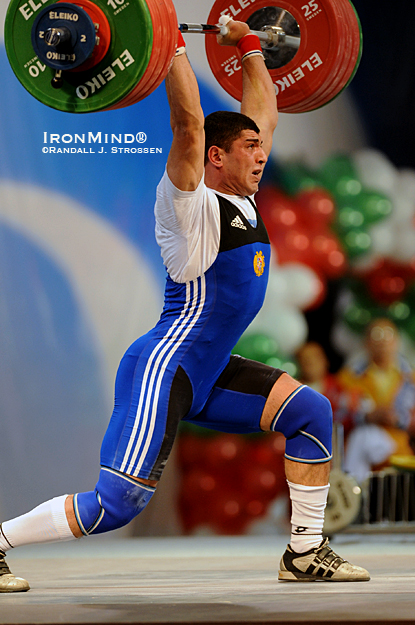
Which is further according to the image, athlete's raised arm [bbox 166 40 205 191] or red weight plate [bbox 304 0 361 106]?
red weight plate [bbox 304 0 361 106]

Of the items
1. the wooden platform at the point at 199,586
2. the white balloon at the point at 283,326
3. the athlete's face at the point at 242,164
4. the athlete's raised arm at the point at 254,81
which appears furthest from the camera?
the white balloon at the point at 283,326

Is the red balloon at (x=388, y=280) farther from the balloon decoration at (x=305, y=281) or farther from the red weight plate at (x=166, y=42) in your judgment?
the red weight plate at (x=166, y=42)

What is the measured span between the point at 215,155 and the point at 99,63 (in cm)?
53

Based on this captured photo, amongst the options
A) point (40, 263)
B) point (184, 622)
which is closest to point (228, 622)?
point (184, 622)

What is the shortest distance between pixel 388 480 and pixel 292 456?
2.32 m

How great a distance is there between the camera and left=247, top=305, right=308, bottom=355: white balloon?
4973mm

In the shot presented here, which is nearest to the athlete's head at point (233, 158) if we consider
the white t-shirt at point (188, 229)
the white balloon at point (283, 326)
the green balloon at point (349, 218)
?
the white t-shirt at point (188, 229)

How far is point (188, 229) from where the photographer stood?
8.66ft

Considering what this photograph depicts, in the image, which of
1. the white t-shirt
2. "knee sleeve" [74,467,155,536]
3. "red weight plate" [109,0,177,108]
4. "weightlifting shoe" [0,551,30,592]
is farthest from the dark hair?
"weightlifting shoe" [0,551,30,592]

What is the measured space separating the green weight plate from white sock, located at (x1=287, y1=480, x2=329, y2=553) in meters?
1.42

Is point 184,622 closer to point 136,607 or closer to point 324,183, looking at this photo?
point 136,607

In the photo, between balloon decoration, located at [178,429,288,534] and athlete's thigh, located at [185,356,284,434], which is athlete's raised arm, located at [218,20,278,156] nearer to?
athlete's thigh, located at [185,356,284,434]

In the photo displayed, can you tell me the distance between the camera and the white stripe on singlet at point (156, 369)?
2.51m

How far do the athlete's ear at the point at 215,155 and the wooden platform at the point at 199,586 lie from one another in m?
1.41
